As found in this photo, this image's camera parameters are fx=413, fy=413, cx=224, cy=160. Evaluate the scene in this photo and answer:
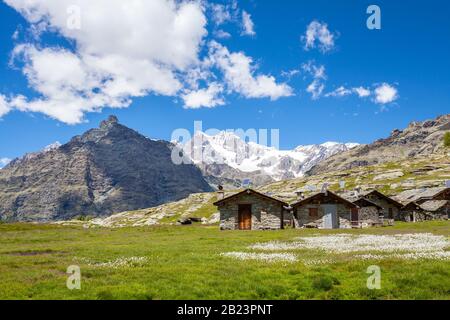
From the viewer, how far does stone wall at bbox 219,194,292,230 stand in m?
64.6

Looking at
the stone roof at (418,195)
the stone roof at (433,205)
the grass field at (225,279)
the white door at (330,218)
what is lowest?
the grass field at (225,279)

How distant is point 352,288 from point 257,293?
359cm

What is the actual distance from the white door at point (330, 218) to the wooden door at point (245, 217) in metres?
12.0

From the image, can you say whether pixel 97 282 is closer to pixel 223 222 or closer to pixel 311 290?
pixel 311 290

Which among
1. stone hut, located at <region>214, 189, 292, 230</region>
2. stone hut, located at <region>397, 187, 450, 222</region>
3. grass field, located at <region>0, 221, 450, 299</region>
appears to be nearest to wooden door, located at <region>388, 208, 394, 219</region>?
stone hut, located at <region>397, 187, 450, 222</region>

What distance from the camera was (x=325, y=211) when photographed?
6594 cm

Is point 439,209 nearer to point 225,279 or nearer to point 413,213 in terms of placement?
point 413,213

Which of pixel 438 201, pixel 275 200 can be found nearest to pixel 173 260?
pixel 275 200

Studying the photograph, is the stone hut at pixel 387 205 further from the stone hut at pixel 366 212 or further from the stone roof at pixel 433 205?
the stone hut at pixel 366 212

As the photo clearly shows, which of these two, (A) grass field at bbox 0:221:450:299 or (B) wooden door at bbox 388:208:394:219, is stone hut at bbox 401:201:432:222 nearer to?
(B) wooden door at bbox 388:208:394:219

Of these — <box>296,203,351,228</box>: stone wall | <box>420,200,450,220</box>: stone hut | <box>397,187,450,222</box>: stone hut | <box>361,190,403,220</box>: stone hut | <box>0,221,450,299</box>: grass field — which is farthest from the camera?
<box>420,200,450,220</box>: stone hut

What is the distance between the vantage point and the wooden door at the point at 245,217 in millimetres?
65062

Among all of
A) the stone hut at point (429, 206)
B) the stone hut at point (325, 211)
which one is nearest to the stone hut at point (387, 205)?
the stone hut at point (429, 206)

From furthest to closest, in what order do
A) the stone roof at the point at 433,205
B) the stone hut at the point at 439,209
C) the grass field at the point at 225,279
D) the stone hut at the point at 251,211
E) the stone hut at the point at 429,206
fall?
the stone hut at the point at 439,209 < the stone roof at the point at 433,205 < the stone hut at the point at 429,206 < the stone hut at the point at 251,211 < the grass field at the point at 225,279
